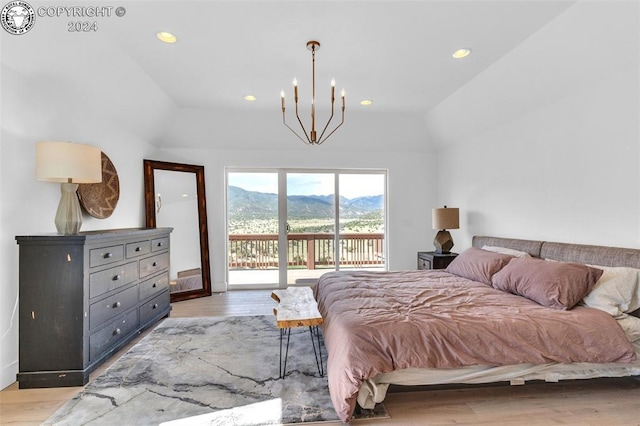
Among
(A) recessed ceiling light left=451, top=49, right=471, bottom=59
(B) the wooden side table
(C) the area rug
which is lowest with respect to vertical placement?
(C) the area rug

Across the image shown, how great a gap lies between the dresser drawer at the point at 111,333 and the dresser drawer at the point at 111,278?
31cm

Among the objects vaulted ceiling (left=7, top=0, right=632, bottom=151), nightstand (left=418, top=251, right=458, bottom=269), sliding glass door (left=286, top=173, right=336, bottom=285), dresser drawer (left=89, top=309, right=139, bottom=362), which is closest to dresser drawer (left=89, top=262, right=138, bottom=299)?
dresser drawer (left=89, top=309, right=139, bottom=362)

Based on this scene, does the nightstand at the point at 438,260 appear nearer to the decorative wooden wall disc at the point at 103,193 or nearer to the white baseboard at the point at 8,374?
the decorative wooden wall disc at the point at 103,193

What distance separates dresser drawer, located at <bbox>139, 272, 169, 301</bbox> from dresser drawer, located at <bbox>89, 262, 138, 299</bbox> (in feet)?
0.71

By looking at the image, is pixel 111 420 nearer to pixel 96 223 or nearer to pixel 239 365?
pixel 239 365

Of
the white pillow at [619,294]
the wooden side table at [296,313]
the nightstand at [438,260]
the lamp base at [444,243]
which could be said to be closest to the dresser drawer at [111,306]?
the wooden side table at [296,313]

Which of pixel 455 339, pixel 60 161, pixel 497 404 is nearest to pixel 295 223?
pixel 60 161

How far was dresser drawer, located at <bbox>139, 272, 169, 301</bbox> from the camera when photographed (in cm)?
322

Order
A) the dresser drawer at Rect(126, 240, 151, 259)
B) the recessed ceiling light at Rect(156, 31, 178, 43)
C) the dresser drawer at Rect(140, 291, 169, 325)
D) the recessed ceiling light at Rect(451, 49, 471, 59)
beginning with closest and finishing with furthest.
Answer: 1. the recessed ceiling light at Rect(156, 31, 178, 43)
2. the recessed ceiling light at Rect(451, 49, 471, 59)
3. the dresser drawer at Rect(126, 240, 151, 259)
4. the dresser drawer at Rect(140, 291, 169, 325)

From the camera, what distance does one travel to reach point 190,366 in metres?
2.50

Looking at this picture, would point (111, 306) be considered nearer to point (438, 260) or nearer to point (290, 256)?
point (290, 256)

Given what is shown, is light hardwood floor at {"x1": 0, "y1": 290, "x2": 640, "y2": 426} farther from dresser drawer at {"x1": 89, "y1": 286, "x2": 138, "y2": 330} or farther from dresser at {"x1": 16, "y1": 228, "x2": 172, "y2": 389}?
dresser drawer at {"x1": 89, "y1": 286, "x2": 138, "y2": 330}

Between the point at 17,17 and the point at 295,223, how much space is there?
3925mm

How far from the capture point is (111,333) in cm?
263
